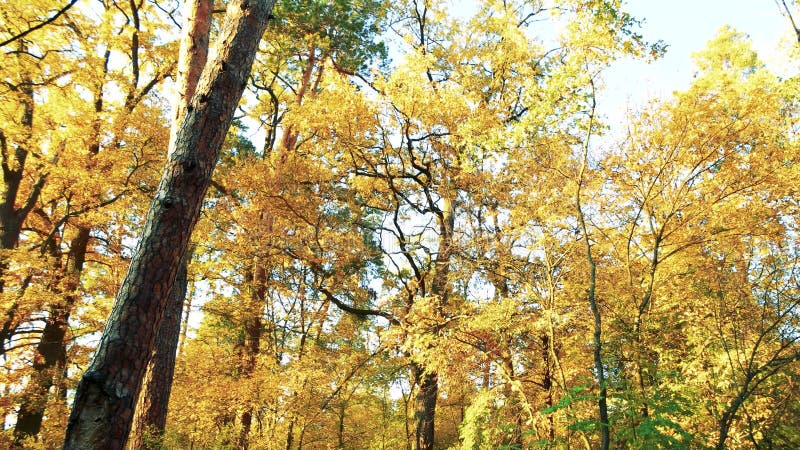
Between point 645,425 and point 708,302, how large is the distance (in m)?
3.41

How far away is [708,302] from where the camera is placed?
612cm

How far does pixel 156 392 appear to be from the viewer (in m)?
5.82

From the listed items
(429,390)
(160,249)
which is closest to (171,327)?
(160,249)

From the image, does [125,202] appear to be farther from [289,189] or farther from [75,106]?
[289,189]

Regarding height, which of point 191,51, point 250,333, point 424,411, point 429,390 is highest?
point 191,51

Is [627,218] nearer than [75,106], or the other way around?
[627,218]

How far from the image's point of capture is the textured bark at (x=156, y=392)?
5496 mm

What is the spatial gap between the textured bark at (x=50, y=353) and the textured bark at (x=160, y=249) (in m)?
7.60

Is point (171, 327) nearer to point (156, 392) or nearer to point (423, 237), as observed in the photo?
point (156, 392)

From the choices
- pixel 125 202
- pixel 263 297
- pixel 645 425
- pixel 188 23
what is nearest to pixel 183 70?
pixel 188 23

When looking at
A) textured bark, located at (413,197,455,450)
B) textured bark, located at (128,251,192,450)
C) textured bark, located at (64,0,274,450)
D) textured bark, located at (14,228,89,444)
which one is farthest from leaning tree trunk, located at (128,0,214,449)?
textured bark, located at (413,197,455,450)

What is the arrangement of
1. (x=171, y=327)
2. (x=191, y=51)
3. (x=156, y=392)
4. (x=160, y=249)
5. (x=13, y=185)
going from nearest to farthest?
(x=160, y=249) < (x=191, y=51) < (x=156, y=392) < (x=171, y=327) < (x=13, y=185)

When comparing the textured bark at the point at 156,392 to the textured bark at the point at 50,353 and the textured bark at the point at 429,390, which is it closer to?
the textured bark at the point at 50,353

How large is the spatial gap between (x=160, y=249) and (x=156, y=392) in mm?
4044
